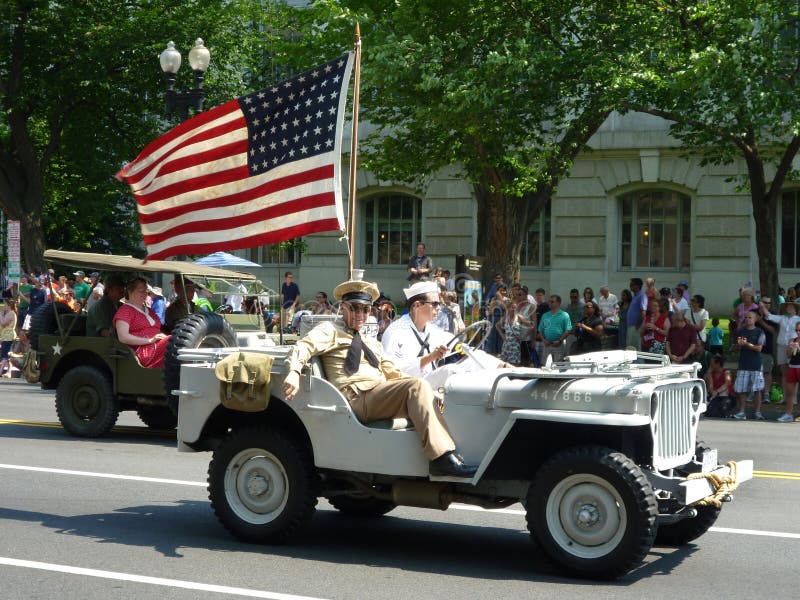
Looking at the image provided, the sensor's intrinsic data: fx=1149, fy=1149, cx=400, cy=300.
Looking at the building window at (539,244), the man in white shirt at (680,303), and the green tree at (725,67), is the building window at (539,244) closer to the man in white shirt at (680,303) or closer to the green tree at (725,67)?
the man in white shirt at (680,303)

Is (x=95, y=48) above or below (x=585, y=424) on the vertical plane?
above

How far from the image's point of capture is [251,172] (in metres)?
10.1

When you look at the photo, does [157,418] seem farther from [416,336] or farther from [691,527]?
[691,527]

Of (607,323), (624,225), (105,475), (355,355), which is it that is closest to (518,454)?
(355,355)

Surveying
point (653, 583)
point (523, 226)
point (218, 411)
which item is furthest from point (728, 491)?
point (523, 226)

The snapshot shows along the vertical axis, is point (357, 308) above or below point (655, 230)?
below

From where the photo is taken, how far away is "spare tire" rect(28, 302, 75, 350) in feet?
47.3

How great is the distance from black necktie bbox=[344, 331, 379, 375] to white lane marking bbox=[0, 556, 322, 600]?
5.93 ft

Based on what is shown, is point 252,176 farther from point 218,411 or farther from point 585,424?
point 585,424

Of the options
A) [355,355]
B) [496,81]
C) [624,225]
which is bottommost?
[355,355]

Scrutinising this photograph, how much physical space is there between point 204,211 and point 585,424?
180 inches

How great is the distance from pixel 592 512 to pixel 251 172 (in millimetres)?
4692

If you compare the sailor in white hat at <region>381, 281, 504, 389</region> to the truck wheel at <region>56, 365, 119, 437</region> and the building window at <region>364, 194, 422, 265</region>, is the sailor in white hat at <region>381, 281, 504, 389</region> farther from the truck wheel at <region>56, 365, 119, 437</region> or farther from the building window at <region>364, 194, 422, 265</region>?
the building window at <region>364, 194, 422, 265</region>

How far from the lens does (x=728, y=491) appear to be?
7328 millimetres
